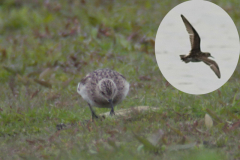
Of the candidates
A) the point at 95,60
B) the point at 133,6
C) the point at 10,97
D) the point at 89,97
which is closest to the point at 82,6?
the point at 133,6

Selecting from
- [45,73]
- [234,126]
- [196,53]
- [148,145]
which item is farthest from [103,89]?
[45,73]

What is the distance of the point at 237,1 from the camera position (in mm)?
13438

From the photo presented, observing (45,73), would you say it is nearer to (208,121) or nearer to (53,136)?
(53,136)

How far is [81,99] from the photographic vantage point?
8070 mm

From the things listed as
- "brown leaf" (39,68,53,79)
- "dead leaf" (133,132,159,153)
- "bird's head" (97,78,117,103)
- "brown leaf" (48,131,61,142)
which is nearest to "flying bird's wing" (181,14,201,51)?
"bird's head" (97,78,117,103)

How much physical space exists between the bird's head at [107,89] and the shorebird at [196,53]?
1.36 m

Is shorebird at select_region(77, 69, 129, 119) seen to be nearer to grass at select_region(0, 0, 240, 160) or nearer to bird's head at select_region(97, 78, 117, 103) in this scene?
bird's head at select_region(97, 78, 117, 103)

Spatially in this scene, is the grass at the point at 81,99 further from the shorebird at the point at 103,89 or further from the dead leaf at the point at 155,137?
the shorebird at the point at 103,89

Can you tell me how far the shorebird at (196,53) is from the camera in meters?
6.93

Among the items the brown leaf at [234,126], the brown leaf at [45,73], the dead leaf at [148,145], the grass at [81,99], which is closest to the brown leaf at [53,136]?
the grass at [81,99]

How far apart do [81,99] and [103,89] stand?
53.4 inches

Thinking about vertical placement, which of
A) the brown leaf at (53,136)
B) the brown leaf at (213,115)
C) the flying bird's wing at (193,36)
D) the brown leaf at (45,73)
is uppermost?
the flying bird's wing at (193,36)

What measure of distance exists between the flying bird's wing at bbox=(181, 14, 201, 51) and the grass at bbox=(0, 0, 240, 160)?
890mm

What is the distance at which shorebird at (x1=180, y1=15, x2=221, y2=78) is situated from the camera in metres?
6.93
